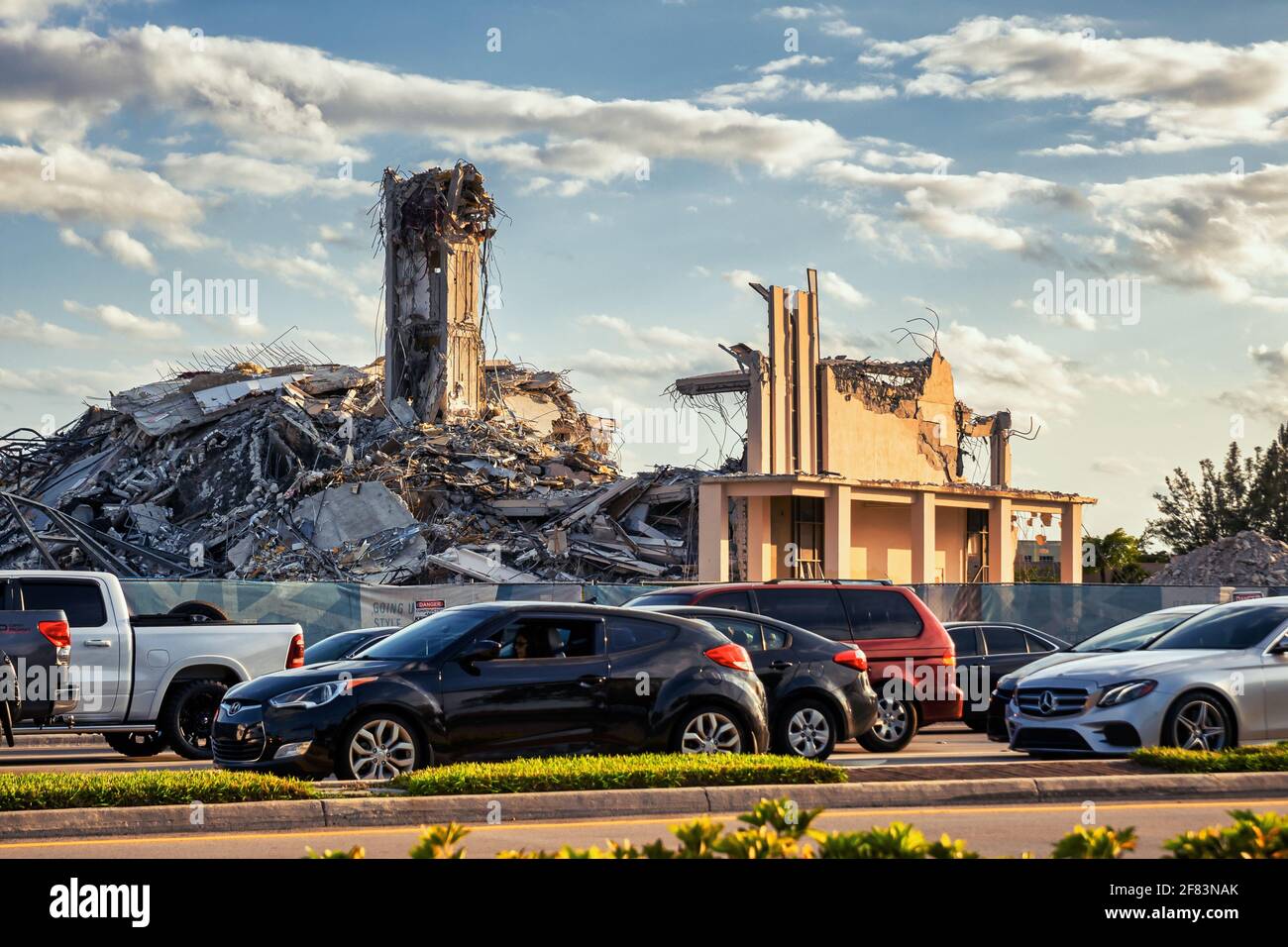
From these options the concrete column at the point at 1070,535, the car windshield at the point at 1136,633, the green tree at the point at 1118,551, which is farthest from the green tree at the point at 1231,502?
the car windshield at the point at 1136,633

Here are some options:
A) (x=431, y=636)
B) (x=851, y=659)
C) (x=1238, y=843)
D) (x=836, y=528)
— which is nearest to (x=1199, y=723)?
(x=851, y=659)

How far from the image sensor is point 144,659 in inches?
637

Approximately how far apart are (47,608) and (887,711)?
897cm

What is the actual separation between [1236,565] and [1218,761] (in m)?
36.5

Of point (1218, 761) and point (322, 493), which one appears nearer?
point (1218, 761)

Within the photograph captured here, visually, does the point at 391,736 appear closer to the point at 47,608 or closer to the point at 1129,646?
the point at 47,608

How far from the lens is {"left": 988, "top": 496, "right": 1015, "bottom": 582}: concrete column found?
139 feet

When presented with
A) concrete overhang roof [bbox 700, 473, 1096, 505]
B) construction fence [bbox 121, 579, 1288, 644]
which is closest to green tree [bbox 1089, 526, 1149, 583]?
concrete overhang roof [bbox 700, 473, 1096, 505]

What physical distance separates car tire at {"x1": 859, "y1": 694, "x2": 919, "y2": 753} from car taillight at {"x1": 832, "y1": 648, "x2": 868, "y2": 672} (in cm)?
193

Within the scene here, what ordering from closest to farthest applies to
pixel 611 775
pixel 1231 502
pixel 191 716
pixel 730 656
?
pixel 611 775 < pixel 730 656 < pixel 191 716 < pixel 1231 502

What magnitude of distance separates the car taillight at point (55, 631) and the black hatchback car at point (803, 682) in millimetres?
5560

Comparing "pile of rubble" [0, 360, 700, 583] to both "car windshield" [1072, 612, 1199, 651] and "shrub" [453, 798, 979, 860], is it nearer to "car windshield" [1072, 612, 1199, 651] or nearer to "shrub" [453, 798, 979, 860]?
"car windshield" [1072, 612, 1199, 651]

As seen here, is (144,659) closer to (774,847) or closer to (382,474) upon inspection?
(774,847)
